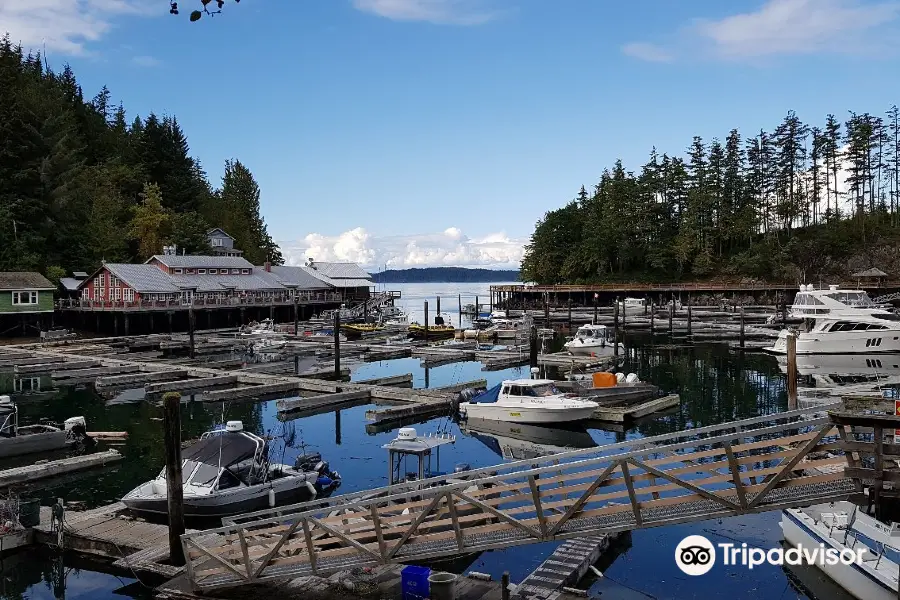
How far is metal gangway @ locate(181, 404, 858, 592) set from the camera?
9.30 m

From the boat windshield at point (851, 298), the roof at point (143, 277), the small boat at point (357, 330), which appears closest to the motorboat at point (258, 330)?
the small boat at point (357, 330)

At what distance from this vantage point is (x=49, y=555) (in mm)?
14914

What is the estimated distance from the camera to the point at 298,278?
89.1 meters

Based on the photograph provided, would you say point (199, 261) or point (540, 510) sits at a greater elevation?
point (199, 261)

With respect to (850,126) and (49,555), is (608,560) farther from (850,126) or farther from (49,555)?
(850,126)

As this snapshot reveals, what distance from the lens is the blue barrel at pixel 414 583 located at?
36.2 ft

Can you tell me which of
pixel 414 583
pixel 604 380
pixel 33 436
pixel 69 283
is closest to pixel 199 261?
pixel 69 283

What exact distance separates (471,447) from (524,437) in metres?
2.63

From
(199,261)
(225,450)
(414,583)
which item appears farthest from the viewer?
(199,261)

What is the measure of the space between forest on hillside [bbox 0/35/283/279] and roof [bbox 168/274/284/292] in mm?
12169

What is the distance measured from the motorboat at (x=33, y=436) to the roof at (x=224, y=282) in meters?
46.4

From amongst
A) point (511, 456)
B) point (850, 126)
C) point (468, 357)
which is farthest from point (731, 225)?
point (511, 456)

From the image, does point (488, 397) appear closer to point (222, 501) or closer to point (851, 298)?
point (222, 501)

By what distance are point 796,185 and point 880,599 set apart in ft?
381
